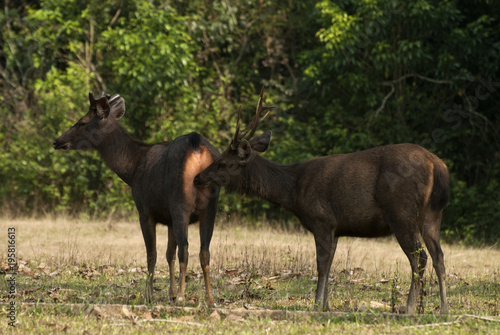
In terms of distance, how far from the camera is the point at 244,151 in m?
8.23

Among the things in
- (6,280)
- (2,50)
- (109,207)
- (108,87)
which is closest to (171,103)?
(108,87)

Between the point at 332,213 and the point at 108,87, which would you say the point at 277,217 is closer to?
the point at 108,87

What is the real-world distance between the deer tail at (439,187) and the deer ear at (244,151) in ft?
7.10

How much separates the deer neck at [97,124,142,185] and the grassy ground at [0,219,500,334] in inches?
61.0

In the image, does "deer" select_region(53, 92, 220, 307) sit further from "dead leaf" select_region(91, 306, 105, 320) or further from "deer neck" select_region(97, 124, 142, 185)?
"dead leaf" select_region(91, 306, 105, 320)

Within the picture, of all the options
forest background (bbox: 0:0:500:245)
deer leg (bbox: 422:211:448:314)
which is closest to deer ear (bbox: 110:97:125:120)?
deer leg (bbox: 422:211:448:314)

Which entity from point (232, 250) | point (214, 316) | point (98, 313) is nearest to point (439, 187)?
point (214, 316)

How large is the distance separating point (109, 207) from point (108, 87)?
11.2ft

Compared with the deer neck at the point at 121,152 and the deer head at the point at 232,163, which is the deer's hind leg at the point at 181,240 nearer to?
the deer head at the point at 232,163

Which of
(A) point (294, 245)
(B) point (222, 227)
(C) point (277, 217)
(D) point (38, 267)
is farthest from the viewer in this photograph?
(C) point (277, 217)

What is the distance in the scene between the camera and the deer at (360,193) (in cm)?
763

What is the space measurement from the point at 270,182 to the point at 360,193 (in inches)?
46.0

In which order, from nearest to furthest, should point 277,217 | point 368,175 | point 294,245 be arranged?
point 368,175
point 294,245
point 277,217

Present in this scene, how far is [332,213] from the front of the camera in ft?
26.2
